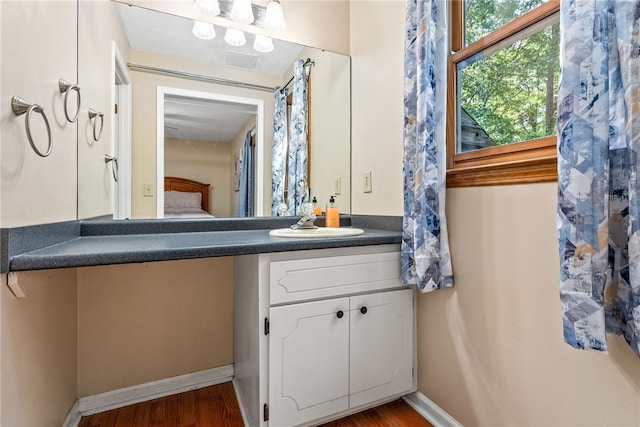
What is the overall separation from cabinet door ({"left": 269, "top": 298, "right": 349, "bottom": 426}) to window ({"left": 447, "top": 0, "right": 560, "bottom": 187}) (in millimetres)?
767

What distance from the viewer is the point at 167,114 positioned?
4.89 ft

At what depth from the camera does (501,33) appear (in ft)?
3.72

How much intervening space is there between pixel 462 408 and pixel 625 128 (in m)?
1.14

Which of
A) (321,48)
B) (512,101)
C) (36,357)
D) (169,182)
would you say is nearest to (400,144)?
(512,101)

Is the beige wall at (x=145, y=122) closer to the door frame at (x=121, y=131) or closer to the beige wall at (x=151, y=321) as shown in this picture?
the door frame at (x=121, y=131)

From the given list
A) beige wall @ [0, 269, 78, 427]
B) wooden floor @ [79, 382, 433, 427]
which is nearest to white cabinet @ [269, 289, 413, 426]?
wooden floor @ [79, 382, 433, 427]

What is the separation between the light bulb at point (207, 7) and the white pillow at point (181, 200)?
919mm

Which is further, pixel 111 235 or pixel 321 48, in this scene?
pixel 321 48

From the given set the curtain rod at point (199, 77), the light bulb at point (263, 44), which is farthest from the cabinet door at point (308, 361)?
the light bulb at point (263, 44)

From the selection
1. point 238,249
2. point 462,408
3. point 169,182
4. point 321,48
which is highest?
point 321,48

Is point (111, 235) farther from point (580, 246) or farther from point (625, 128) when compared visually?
point (625, 128)

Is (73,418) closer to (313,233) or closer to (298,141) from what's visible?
(313,233)

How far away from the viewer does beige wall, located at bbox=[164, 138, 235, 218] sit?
150cm

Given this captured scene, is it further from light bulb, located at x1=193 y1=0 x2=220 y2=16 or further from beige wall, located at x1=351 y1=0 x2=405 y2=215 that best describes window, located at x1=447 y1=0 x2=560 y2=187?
light bulb, located at x1=193 y1=0 x2=220 y2=16
